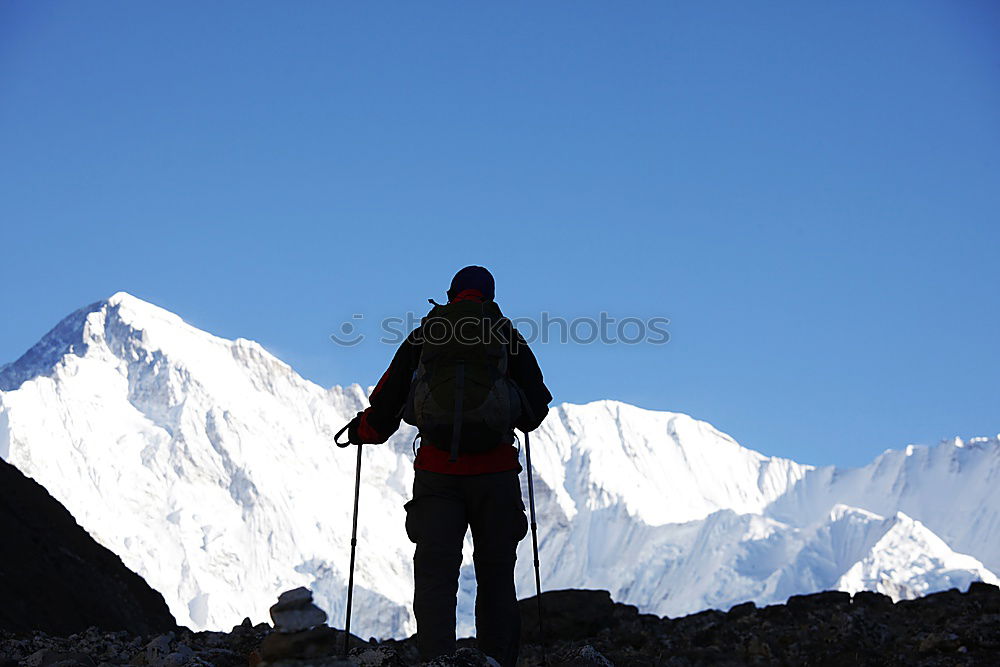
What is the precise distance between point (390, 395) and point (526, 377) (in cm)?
83

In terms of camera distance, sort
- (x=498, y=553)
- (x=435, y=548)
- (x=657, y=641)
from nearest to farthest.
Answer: (x=435, y=548) → (x=498, y=553) → (x=657, y=641)

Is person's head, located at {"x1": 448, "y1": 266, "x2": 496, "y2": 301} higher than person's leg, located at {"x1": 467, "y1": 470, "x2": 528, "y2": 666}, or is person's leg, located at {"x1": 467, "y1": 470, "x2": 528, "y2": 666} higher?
person's head, located at {"x1": 448, "y1": 266, "x2": 496, "y2": 301}

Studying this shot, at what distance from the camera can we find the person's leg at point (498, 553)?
719 centimetres

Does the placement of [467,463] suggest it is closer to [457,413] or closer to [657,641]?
[457,413]

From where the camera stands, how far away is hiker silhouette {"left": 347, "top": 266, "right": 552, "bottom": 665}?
7.04 meters

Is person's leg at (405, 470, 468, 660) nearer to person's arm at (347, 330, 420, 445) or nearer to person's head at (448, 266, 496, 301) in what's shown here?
person's arm at (347, 330, 420, 445)

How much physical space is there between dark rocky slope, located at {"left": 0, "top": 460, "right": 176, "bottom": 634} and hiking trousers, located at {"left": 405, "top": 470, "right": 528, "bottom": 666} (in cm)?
895

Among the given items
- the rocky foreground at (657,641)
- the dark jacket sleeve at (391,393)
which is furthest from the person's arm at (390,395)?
the rocky foreground at (657,641)

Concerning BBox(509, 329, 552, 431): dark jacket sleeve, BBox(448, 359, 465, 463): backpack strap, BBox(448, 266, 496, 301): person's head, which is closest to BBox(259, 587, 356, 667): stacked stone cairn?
BBox(448, 359, 465, 463): backpack strap

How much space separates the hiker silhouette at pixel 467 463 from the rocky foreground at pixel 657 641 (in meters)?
0.40

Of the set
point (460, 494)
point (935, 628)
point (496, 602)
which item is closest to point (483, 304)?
point (460, 494)

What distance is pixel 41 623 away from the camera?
15953 millimetres

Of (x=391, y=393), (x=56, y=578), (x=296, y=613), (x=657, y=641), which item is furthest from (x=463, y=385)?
(x=56, y=578)

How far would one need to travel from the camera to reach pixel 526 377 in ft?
24.5
